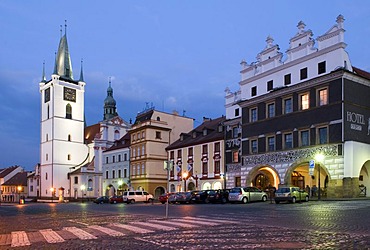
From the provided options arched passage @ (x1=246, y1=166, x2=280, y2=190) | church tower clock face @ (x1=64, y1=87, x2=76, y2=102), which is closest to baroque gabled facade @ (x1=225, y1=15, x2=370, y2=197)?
arched passage @ (x1=246, y1=166, x2=280, y2=190)

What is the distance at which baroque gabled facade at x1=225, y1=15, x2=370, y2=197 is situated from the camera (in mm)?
39812

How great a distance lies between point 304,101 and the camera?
144ft

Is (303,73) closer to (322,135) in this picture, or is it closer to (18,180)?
(322,135)

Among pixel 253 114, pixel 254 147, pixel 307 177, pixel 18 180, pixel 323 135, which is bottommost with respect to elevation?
pixel 18 180

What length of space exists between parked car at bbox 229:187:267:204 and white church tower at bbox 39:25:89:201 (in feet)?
197

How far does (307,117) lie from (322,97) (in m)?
2.53

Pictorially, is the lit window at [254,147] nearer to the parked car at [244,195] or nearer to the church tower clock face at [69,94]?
the parked car at [244,195]

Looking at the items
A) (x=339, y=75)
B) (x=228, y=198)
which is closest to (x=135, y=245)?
(x=228, y=198)

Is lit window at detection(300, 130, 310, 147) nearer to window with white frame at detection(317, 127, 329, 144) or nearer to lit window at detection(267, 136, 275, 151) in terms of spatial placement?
window with white frame at detection(317, 127, 329, 144)

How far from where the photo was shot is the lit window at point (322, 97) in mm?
41344

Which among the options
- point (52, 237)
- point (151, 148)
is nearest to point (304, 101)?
point (151, 148)

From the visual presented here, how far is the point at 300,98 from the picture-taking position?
44125 mm

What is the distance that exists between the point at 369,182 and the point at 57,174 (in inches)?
2637

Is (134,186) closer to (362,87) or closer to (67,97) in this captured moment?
(67,97)
